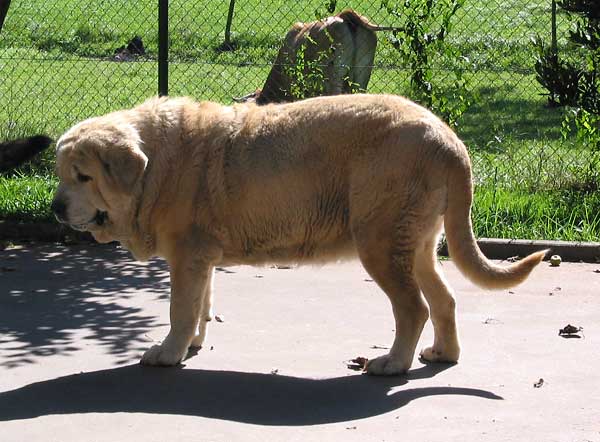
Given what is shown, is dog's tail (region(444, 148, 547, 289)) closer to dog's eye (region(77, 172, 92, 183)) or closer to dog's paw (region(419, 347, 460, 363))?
dog's paw (region(419, 347, 460, 363))

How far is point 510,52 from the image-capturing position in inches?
705

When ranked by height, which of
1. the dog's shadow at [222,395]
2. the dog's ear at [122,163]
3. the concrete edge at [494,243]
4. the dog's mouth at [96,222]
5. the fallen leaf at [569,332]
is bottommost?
the concrete edge at [494,243]

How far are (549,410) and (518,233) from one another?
4.18m

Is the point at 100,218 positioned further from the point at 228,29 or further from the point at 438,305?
the point at 228,29

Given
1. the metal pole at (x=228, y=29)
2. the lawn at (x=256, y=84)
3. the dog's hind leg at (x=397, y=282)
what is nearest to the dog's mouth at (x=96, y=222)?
the dog's hind leg at (x=397, y=282)

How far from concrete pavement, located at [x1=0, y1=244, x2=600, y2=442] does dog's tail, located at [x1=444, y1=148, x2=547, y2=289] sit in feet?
1.89

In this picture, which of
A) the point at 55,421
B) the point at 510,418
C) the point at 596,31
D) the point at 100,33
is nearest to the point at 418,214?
the point at 510,418

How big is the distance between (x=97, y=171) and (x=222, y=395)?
4.80ft

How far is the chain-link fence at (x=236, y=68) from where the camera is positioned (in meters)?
12.4

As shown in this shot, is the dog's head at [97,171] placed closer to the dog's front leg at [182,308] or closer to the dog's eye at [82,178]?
the dog's eye at [82,178]

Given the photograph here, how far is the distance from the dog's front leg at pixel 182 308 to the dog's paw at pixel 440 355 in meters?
1.36

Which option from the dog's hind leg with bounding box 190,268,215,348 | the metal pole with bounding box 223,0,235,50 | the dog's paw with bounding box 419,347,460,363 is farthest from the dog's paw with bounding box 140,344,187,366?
the metal pole with bounding box 223,0,235,50

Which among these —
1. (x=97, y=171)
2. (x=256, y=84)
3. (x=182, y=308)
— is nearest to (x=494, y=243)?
(x=182, y=308)

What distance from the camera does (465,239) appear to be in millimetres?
6273
